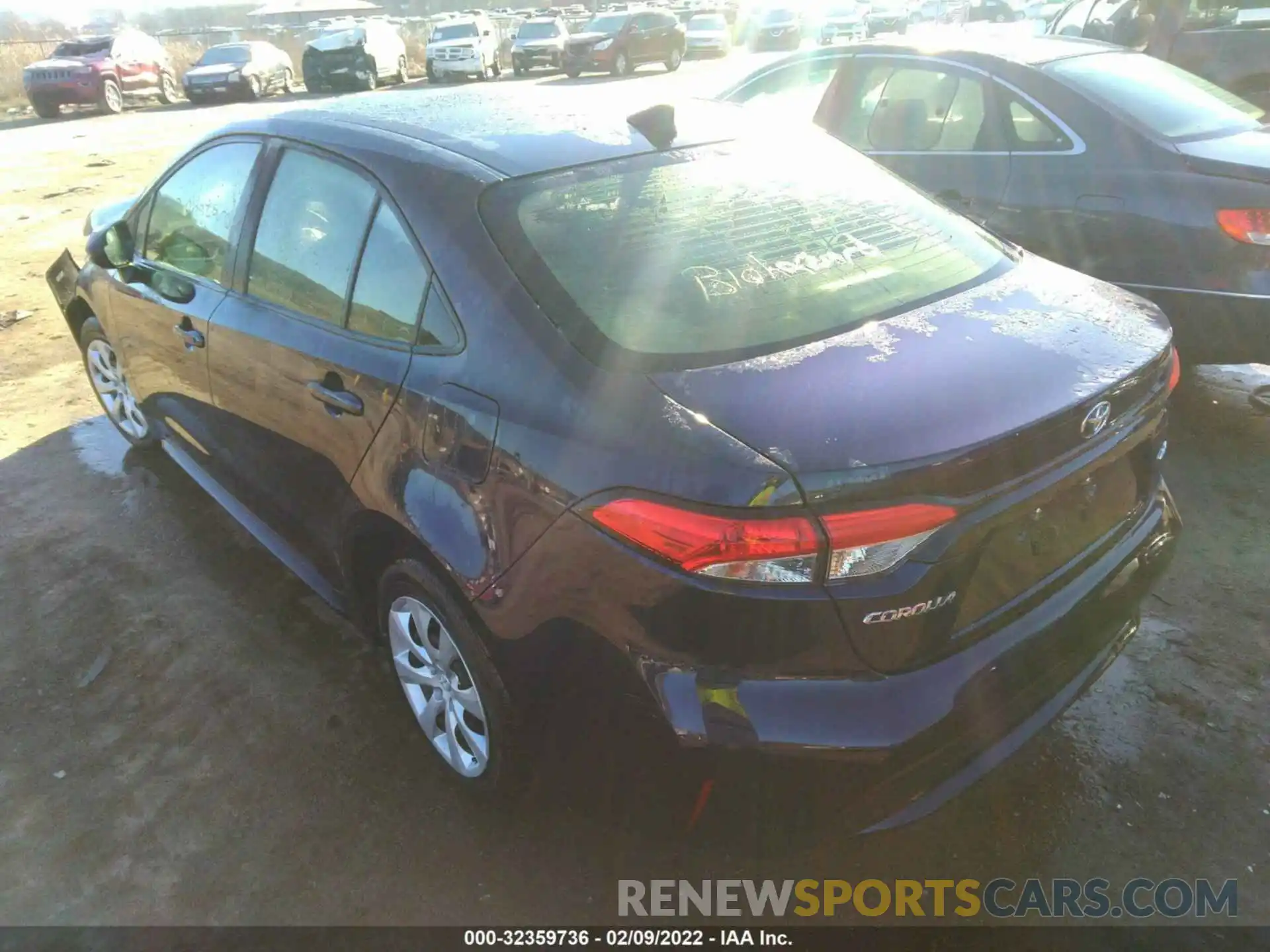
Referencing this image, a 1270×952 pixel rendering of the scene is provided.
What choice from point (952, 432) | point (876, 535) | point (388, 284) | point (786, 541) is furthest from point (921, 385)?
point (388, 284)

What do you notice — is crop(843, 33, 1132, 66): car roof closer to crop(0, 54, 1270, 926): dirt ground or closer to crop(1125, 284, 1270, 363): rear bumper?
crop(1125, 284, 1270, 363): rear bumper

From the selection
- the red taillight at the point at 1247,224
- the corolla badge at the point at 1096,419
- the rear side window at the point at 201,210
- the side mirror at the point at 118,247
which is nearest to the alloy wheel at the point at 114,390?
the side mirror at the point at 118,247

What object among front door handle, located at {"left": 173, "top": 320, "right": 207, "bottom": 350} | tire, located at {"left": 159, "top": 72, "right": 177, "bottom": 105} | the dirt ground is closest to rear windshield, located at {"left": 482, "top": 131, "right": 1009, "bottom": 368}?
the dirt ground

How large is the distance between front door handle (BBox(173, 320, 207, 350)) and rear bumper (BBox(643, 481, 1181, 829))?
7.38ft

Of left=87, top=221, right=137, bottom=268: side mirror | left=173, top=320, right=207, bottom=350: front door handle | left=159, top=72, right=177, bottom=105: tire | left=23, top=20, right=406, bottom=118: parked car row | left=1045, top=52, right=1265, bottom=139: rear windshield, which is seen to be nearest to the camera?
left=173, top=320, right=207, bottom=350: front door handle

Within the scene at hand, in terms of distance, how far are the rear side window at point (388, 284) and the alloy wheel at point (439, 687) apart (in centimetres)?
72

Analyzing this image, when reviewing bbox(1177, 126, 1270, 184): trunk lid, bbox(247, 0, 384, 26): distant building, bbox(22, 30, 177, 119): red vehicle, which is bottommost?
bbox(247, 0, 384, 26): distant building

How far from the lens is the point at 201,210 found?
336cm

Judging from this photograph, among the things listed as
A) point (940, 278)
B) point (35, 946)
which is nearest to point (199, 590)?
point (35, 946)

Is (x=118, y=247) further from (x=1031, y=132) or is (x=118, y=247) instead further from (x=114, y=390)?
(x=1031, y=132)

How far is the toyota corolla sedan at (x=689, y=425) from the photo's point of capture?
5.76 ft

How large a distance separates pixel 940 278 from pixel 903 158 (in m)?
2.88

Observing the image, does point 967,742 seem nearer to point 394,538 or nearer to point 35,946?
point 394,538

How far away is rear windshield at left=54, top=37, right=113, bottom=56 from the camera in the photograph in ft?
67.8
